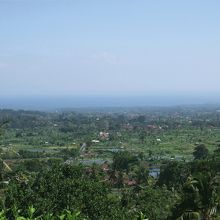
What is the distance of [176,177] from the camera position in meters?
50.8

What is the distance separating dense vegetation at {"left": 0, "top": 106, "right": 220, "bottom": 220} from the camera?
17594 millimetres

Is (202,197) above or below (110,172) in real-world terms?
above

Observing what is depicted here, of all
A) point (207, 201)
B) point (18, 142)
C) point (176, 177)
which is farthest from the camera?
point (18, 142)

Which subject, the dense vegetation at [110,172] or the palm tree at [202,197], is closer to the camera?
the palm tree at [202,197]

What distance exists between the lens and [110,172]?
181 ft

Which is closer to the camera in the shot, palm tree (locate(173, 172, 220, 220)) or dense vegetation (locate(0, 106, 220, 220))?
palm tree (locate(173, 172, 220, 220))

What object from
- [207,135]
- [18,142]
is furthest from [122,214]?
[207,135]

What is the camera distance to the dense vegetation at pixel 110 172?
1759cm

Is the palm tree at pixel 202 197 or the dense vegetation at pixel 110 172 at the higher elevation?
the palm tree at pixel 202 197

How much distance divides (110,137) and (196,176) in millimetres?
93998

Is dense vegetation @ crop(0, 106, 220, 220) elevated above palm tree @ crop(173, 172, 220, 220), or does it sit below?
below

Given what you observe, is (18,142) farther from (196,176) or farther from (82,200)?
(196,176)

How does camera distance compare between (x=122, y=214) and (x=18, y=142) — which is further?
(x=18, y=142)

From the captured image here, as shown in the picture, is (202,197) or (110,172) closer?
(202,197)
